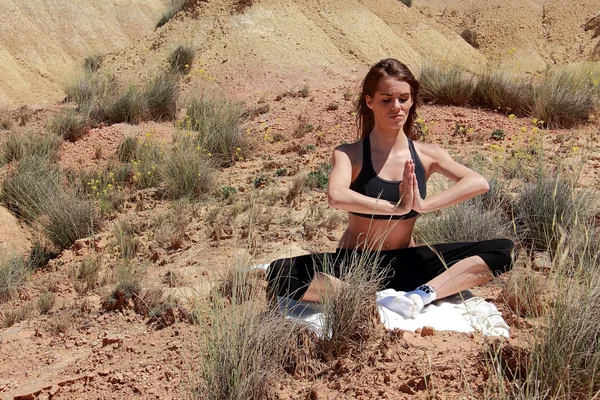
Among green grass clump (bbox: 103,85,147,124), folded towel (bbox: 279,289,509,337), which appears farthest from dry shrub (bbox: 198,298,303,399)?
green grass clump (bbox: 103,85,147,124)

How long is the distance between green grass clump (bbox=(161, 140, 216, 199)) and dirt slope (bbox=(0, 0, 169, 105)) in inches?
429

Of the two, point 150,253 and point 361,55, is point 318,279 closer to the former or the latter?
point 150,253

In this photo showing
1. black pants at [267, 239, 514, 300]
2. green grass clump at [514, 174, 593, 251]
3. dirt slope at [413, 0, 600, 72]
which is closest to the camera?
black pants at [267, 239, 514, 300]

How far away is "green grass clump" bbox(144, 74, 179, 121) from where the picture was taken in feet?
34.1

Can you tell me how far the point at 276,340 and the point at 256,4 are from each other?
505 inches

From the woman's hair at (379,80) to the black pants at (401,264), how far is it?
2.48ft

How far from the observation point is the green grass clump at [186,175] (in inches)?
266

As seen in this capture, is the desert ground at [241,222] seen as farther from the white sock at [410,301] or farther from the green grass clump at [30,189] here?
the white sock at [410,301]

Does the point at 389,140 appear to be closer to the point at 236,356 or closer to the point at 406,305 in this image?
the point at 406,305

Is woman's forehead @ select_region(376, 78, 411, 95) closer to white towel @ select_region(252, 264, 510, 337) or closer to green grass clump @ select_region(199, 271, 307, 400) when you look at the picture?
white towel @ select_region(252, 264, 510, 337)

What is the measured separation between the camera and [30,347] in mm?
3920

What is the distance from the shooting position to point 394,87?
11.3ft

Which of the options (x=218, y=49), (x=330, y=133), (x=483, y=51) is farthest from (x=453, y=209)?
(x=483, y=51)

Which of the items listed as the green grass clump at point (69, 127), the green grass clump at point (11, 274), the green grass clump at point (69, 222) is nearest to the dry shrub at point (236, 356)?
the green grass clump at point (11, 274)
